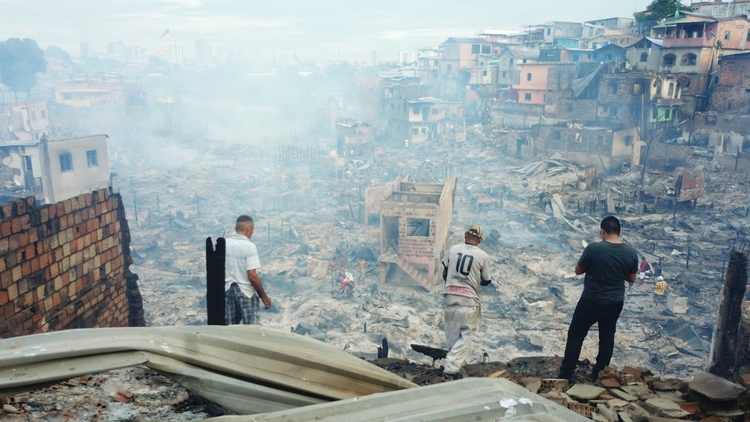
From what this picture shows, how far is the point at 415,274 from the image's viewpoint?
18219 millimetres

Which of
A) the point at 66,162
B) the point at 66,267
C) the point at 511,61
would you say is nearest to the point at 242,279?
the point at 66,267

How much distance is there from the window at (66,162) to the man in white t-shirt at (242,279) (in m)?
25.9

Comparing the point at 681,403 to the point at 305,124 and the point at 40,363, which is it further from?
the point at 305,124

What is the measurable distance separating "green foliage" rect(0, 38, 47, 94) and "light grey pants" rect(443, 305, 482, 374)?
61971 mm

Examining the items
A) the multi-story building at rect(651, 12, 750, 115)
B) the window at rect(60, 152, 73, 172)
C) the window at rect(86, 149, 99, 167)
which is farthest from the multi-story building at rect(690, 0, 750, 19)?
the window at rect(60, 152, 73, 172)

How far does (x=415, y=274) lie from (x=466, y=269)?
13324 mm

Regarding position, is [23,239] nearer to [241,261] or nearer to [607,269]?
[241,261]

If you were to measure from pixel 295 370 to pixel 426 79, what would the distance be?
65.6 metres

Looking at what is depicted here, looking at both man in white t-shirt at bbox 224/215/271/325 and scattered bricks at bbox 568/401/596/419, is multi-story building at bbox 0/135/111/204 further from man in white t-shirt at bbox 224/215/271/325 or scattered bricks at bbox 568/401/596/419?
scattered bricks at bbox 568/401/596/419

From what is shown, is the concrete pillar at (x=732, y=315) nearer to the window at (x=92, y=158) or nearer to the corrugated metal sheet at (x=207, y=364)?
the corrugated metal sheet at (x=207, y=364)

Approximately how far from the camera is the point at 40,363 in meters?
2.53

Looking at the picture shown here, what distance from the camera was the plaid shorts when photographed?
5113 millimetres

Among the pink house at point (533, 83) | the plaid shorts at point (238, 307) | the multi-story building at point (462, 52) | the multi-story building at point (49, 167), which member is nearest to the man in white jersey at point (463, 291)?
the plaid shorts at point (238, 307)

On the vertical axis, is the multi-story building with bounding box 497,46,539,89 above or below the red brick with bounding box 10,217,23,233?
above
